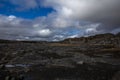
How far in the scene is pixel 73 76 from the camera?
23156 millimetres

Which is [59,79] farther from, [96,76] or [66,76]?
[96,76]

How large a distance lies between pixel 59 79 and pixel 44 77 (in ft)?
6.39

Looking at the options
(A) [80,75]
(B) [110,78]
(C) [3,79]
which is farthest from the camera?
(A) [80,75]

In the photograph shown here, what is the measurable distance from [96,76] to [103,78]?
1.18m

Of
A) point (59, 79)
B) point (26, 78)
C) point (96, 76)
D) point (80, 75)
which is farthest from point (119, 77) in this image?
point (26, 78)

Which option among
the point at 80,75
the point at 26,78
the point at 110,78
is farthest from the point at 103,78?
the point at 26,78

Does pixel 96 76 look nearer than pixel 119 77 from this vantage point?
No

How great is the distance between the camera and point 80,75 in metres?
23.8

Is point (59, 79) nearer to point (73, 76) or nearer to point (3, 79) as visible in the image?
point (73, 76)

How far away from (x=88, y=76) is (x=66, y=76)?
2.62m

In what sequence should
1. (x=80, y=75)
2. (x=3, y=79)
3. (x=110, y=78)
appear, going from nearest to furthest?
(x=3, y=79)
(x=110, y=78)
(x=80, y=75)

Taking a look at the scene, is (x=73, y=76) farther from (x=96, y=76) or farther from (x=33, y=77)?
(x=33, y=77)

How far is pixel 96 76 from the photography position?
23219mm

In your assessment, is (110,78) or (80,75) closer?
(110,78)
